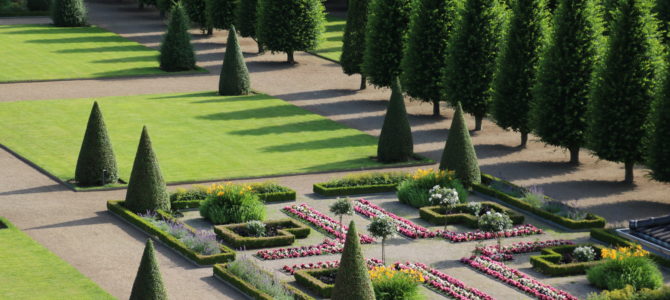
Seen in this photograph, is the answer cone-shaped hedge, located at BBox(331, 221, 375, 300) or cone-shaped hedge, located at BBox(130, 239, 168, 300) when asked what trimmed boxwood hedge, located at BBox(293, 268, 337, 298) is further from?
cone-shaped hedge, located at BBox(130, 239, 168, 300)

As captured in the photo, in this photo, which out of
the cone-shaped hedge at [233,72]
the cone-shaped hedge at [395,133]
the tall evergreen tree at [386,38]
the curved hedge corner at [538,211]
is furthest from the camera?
the cone-shaped hedge at [233,72]

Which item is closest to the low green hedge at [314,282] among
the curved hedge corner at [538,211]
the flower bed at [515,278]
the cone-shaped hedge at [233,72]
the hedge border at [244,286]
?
the hedge border at [244,286]

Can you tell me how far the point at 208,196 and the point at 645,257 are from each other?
14890 millimetres

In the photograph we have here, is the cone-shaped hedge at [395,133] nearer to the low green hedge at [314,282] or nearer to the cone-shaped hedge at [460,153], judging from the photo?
the cone-shaped hedge at [460,153]

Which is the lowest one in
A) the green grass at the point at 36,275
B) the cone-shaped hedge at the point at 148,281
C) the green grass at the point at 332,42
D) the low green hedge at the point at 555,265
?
the green grass at the point at 36,275

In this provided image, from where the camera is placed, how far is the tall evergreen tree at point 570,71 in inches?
1886

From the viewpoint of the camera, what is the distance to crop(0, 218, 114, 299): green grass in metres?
32.3

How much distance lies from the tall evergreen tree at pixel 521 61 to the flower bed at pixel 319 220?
13.2 metres

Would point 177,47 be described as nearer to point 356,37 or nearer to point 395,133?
point 356,37

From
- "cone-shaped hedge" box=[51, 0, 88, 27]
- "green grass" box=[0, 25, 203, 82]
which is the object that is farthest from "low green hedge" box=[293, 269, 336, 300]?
"cone-shaped hedge" box=[51, 0, 88, 27]

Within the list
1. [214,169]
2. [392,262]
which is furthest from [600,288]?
[214,169]

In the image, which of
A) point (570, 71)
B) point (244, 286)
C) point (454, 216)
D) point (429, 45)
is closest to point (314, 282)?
point (244, 286)

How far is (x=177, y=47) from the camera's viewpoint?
68000 mm

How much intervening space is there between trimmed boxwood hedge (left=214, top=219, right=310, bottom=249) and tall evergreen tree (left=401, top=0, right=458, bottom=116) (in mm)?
19515
